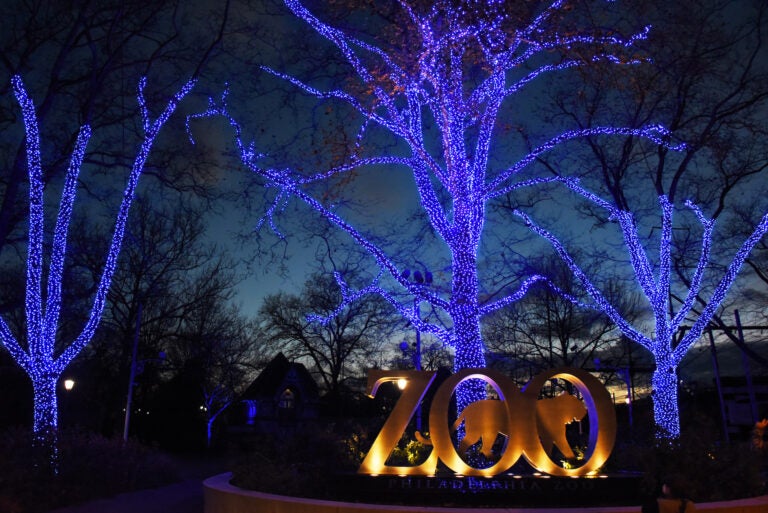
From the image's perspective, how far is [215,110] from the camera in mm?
14305

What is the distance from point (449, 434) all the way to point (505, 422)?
39.2 inches

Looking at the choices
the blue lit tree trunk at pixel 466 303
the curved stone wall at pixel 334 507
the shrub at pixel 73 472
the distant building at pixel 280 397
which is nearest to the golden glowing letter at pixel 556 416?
the curved stone wall at pixel 334 507

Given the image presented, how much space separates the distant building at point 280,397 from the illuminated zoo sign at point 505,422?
3341 centimetres

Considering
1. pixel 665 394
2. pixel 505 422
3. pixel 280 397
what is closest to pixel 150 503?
pixel 505 422

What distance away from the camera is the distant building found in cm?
4344

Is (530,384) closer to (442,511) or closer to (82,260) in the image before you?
(442,511)

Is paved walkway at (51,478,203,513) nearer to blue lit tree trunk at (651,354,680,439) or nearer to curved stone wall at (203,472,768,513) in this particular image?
curved stone wall at (203,472,768,513)

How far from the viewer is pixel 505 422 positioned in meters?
10.4

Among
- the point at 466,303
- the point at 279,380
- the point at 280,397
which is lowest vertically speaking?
the point at 280,397

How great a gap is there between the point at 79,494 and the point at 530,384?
412 inches

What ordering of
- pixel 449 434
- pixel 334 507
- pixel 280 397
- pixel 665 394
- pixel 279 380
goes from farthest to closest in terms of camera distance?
pixel 279 380, pixel 280 397, pixel 665 394, pixel 449 434, pixel 334 507

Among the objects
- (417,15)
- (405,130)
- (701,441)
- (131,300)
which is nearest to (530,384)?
(701,441)

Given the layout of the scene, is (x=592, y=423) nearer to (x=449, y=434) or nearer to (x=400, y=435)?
(x=449, y=434)

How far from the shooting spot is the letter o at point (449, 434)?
10008mm
